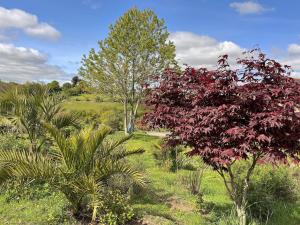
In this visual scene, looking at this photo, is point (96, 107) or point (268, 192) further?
point (96, 107)

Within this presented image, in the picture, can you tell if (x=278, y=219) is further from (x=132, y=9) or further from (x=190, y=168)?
(x=132, y=9)

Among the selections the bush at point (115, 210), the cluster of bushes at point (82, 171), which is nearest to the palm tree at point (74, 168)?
the cluster of bushes at point (82, 171)

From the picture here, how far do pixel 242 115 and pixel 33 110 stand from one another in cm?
490

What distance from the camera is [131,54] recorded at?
74.6 feet

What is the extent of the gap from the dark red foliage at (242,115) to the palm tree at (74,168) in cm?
128

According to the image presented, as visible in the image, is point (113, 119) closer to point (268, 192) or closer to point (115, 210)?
point (268, 192)

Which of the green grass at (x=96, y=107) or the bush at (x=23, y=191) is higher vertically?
the green grass at (x=96, y=107)

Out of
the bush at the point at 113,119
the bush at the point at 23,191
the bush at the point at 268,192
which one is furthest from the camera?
the bush at the point at 113,119

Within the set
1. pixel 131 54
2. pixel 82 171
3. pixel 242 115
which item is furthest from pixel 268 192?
pixel 131 54

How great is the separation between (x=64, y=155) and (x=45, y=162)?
13.4 inches

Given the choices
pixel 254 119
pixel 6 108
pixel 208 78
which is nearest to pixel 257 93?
pixel 254 119

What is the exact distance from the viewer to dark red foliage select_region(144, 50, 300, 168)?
5.64 metres

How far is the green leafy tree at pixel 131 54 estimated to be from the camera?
22438 mm

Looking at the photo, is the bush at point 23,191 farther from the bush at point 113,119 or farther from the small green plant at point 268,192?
the bush at point 113,119
